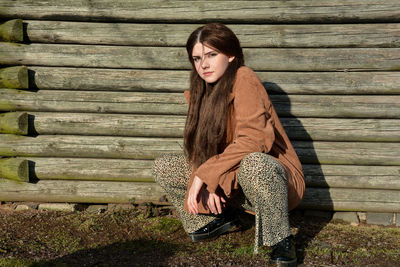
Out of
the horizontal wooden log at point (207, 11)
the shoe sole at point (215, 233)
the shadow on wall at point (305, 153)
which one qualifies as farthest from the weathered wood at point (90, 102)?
the shoe sole at point (215, 233)

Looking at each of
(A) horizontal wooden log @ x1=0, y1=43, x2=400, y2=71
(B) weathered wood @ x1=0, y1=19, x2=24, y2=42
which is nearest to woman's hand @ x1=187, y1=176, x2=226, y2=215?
(A) horizontal wooden log @ x1=0, y1=43, x2=400, y2=71

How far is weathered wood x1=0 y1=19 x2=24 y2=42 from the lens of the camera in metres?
4.09

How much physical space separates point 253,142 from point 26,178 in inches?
108

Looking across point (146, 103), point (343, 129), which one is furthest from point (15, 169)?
point (343, 129)

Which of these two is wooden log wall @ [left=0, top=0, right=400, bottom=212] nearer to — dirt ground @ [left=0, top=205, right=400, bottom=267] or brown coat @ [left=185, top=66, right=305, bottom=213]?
dirt ground @ [left=0, top=205, right=400, bottom=267]

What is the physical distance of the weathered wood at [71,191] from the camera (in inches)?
171

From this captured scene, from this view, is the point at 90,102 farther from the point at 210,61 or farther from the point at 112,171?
the point at 210,61

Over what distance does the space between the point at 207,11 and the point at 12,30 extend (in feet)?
6.69

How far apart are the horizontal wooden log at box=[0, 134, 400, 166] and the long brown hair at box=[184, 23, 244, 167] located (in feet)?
3.43

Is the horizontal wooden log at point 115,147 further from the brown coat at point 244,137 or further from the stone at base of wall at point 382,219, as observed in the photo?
the brown coat at point 244,137

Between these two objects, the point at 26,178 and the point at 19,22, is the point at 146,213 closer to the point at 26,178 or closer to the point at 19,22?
the point at 26,178

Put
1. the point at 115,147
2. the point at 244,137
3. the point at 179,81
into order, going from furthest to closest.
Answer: the point at 115,147 → the point at 179,81 → the point at 244,137

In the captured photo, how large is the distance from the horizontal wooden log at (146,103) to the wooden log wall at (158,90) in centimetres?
1

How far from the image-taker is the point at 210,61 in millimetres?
3033
